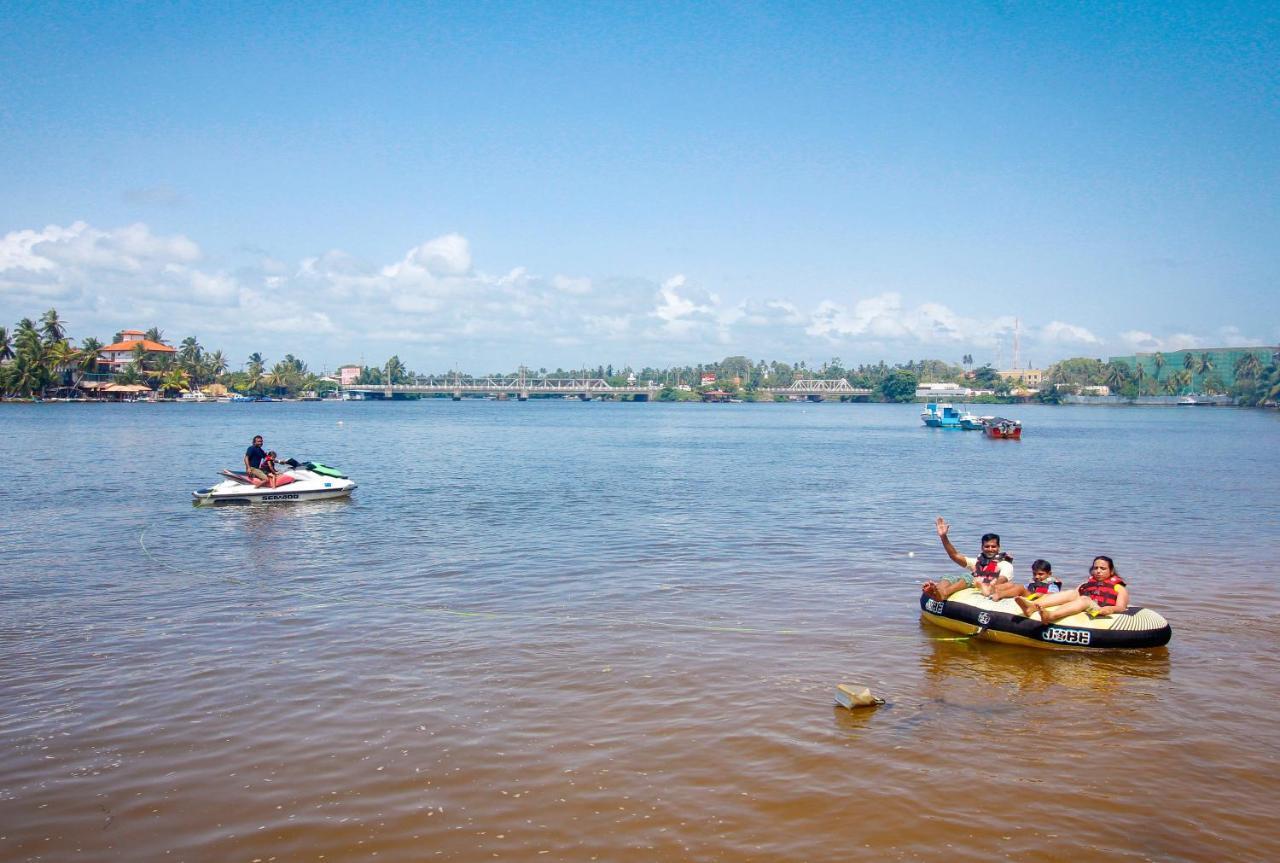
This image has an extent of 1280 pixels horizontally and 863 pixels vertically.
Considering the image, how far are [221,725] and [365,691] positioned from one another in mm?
1786

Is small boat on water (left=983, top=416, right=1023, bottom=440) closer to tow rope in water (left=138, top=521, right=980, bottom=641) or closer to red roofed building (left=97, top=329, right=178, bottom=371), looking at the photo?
tow rope in water (left=138, top=521, right=980, bottom=641)

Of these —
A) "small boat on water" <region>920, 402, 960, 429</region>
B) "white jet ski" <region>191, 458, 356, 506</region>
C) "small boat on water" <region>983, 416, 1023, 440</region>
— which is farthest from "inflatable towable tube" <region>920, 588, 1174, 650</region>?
"small boat on water" <region>920, 402, 960, 429</region>

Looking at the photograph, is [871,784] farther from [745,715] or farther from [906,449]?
[906,449]

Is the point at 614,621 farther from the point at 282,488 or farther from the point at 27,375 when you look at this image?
the point at 27,375

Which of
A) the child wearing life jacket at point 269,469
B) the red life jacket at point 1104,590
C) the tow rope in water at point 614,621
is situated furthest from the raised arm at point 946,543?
the child wearing life jacket at point 269,469

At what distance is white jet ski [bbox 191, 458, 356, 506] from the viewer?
30.4 meters

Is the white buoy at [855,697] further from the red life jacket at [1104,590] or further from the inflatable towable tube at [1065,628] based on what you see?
the red life jacket at [1104,590]

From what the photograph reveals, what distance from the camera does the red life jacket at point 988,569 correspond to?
15312mm

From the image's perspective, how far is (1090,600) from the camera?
14.1 m

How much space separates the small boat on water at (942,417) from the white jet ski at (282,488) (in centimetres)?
8629

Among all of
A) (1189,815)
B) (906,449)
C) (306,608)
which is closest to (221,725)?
(306,608)

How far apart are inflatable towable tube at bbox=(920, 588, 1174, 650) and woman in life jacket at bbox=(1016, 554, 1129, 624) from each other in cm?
10

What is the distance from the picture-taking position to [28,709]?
11.1m

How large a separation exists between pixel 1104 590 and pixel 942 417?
98.6 m
